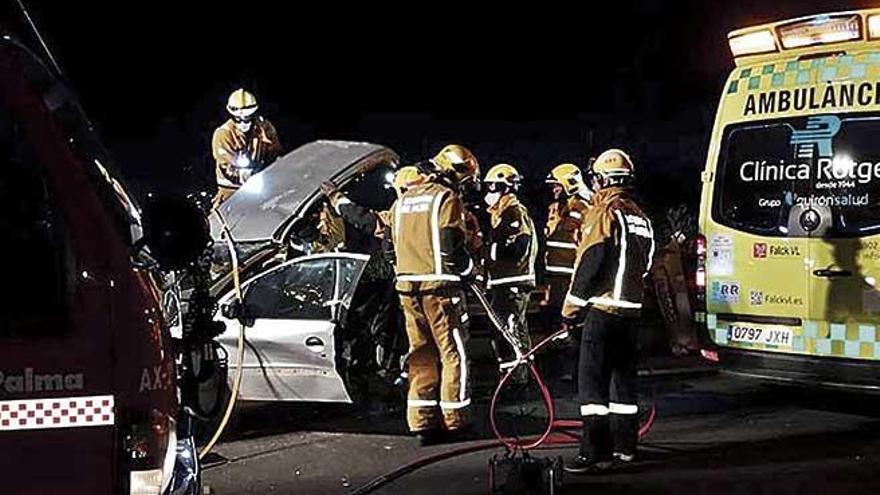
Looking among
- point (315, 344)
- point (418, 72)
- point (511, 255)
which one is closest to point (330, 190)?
point (315, 344)

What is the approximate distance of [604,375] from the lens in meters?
7.72

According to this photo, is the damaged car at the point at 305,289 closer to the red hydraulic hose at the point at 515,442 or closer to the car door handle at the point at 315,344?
the car door handle at the point at 315,344

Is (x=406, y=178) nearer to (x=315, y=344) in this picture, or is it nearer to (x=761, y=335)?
(x=315, y=344)

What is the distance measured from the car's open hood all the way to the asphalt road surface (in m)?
1.41

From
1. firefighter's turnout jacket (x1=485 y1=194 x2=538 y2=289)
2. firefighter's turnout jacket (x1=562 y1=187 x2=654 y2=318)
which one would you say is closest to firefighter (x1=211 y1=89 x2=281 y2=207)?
firefighter's turnout jacket (x1=485 y1=194 x2=538 y2=289)

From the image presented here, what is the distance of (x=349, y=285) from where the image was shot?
8.72m

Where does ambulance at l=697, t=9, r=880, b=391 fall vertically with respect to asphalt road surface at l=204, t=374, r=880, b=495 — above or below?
above

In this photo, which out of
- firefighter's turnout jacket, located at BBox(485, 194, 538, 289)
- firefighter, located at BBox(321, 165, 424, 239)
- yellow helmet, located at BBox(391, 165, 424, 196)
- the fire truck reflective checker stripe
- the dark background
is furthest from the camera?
the dark background

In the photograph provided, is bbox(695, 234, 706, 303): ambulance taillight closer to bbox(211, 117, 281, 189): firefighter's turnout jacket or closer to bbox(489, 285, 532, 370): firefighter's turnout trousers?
bbox(489, 285, 532, 370): firefighter's turnout trousers

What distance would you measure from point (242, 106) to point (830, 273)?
4.68 meters

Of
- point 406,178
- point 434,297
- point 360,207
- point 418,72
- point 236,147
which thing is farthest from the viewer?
point 418,72

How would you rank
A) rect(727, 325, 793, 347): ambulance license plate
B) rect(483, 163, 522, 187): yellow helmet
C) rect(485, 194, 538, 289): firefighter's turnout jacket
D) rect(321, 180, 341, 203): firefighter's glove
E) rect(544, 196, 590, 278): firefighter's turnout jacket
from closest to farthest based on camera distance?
rect(727, 325, 793, 347): ambulance license plate < rect(321, 180, 341, 203): firefighter's glove < rect(485, 194, 538, 289): firefighter's turnout jacket < rect(483, 163, 522, 187): yellow helmet < rect(544, 196, 590, 278): firefighter's turnout jacket

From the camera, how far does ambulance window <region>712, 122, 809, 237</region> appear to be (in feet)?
28.6

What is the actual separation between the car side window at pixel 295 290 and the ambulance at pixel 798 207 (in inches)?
100
